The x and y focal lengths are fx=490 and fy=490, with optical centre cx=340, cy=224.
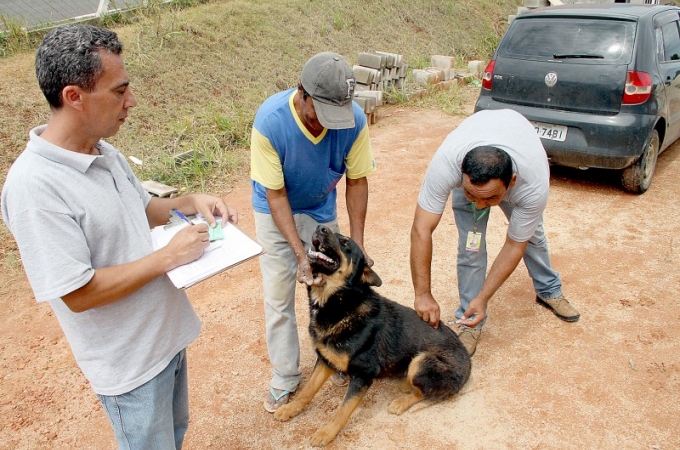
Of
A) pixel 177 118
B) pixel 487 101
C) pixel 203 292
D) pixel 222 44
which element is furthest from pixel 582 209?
pixel 222 44

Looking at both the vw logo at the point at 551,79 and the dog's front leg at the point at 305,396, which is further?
the vw logo at the point at 551,79

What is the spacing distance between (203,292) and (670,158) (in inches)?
273

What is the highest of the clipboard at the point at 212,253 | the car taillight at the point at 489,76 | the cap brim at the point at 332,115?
the cap brim at the point at 332,115

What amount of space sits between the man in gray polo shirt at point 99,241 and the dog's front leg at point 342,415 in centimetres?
123

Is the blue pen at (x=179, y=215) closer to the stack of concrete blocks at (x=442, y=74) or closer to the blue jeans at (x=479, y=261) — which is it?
the blue jeans at (x=479, y=261)

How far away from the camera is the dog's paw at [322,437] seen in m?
2.96

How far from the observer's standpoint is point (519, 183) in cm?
291

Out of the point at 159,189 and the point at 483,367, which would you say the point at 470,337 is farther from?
the point at 159,189

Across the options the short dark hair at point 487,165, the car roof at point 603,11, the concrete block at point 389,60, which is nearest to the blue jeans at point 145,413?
the short dark hair at point 487,165

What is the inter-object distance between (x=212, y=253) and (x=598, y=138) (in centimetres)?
521

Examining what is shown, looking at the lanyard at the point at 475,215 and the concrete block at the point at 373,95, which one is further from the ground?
the lanyard at the point at 475,215

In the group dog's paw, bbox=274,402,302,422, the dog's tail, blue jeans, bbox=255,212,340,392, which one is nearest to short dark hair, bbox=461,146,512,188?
blue jeans, bbox=255,212,340,392

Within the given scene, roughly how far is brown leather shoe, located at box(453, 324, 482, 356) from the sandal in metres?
1.37

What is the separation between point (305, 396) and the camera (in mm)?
3189
